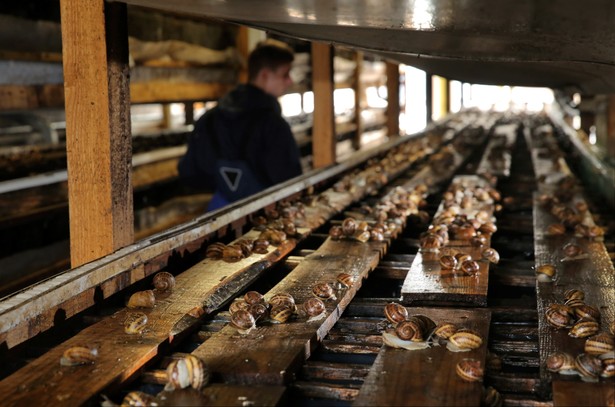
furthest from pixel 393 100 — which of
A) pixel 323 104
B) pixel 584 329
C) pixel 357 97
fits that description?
pixel 584 329

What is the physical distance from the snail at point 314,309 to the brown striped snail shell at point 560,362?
25.9 inches

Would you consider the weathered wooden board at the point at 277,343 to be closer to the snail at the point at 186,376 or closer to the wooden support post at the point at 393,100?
the snail at the point at 186,376

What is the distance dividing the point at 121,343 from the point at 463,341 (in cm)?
89

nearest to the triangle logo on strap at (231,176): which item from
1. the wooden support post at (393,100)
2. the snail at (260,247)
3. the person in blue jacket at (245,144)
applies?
the person in blue jacket at (245,144)

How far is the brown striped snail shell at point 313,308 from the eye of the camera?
6.88 ft

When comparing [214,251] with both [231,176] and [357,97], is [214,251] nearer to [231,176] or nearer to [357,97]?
[231,176]

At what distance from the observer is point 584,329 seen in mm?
1908

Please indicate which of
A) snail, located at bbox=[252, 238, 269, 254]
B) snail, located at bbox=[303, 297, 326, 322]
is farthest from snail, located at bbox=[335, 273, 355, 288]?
snail, located at bbox=[252, 238, 269, 254]

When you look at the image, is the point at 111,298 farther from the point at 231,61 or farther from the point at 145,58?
the point at 231,61

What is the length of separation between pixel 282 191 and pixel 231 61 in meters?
3.75

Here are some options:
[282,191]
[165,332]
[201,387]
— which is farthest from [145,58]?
[201,387]

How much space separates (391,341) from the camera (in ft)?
6.17

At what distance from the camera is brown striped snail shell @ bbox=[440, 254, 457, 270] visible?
101 inches

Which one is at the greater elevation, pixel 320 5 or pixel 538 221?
pixel 320 5
